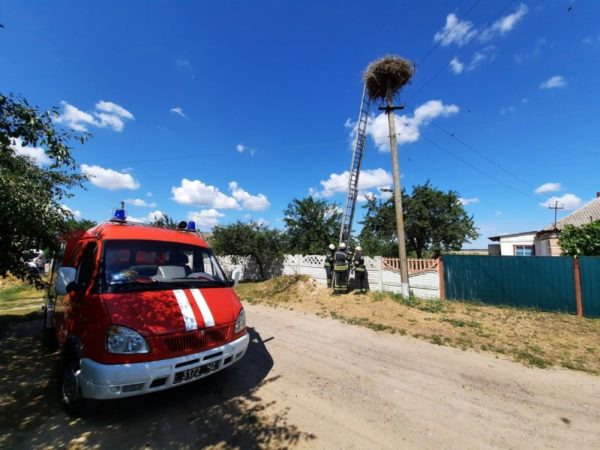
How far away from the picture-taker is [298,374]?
4.55m

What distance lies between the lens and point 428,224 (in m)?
23.4

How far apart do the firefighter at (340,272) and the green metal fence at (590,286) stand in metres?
6.74

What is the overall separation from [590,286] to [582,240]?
111 inches

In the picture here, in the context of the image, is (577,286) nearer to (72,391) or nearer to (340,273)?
(340,273)

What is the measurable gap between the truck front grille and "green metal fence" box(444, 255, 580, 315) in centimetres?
903

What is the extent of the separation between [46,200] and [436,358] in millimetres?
6602

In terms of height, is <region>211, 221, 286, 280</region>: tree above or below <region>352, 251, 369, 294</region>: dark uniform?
above

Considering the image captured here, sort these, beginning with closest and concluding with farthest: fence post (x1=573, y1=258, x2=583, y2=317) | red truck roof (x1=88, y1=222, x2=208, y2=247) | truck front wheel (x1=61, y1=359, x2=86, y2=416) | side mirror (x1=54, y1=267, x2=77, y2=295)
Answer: truck front wheel (x1=61, y1=359, x2=86, y2=416) → side mirror (x1=54, y1=267, x2=77, y2=295) → red truck roof (x1=88, y1=222, x2=208, y2=247) → fence post (x1=573, y1=258, x2=583, y2=317)

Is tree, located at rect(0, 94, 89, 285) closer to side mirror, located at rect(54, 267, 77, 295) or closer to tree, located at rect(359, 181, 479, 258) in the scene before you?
side mirror, located at rect(54, 267, 77, 295)

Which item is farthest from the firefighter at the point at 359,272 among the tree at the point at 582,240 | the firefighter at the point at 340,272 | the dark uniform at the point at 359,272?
the tree at the point at 582,240

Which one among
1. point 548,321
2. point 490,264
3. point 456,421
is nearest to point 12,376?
point 456,421

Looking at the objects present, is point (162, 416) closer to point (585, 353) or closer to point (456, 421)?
point (456, 421)

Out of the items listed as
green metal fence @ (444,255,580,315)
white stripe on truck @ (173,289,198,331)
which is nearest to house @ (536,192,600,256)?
green metal fence @ (444,255,580,315)

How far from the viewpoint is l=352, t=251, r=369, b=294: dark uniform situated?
11094mm
